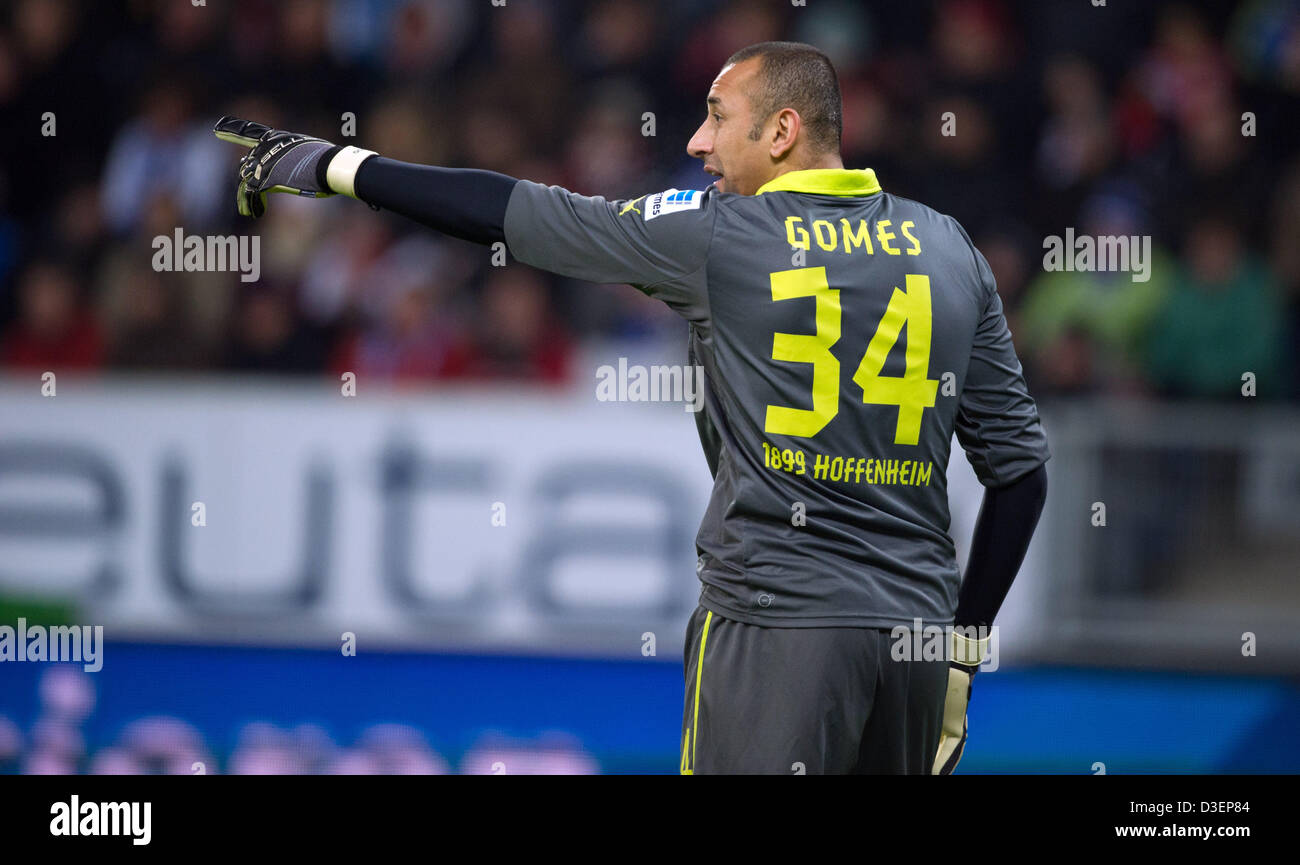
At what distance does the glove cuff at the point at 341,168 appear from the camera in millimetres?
3287

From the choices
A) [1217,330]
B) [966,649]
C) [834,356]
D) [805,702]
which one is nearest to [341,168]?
[834,356]

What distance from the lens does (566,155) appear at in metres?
8.66

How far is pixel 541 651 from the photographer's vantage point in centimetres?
703

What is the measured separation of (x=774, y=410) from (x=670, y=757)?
3917 millimetres

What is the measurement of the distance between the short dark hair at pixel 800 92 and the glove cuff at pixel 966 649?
1.19 meters

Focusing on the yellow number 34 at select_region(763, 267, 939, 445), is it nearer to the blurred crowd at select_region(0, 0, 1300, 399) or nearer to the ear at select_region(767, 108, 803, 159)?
the ear at select_region(767, 108, 803, 159)

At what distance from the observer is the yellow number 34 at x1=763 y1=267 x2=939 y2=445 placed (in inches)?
129

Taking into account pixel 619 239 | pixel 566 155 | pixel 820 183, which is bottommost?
pixel 619 239

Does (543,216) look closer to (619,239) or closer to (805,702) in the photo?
(619,239)

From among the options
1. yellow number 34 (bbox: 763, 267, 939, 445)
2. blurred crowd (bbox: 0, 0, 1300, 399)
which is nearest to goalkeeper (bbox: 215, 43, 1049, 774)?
yellow number 34 (bbox: 763, 267, 939, 445)

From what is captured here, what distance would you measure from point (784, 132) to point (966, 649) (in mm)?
1286

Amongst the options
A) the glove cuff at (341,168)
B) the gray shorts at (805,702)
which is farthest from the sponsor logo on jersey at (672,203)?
the gray shorts at (805,702)

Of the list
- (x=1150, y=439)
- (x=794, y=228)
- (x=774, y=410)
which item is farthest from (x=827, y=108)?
(x=1150, y=439)
